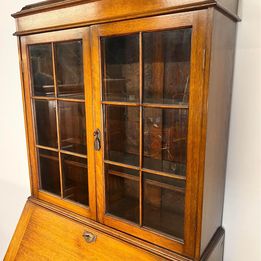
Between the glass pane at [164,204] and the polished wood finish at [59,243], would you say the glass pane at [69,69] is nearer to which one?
the glass pane at [164,204]

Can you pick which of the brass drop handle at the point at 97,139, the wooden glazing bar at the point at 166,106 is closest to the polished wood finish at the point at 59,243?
A: the brass drop handle at the point at 97,139

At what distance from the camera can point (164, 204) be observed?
1.13 meters

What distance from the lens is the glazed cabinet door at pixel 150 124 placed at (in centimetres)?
91

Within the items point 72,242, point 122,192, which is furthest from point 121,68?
point 72,242

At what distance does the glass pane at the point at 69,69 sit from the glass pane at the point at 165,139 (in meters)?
0.35

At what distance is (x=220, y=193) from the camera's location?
3.74ft

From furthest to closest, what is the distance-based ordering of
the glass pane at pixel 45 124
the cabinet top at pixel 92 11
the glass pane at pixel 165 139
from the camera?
the glass pane at pixel 45 124 < the glass pane at pixel 165 139 < the cabinet top at pixel 92 11

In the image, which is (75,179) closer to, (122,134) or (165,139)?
(122,134)

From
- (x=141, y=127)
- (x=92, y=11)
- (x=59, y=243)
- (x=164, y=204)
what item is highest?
(x=92, y=11)

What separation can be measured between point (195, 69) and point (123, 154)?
490 mm

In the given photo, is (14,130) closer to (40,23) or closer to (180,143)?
(40,23)

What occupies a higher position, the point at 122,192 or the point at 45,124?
the point at 45,124

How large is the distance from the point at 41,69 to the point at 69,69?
0.18 metres

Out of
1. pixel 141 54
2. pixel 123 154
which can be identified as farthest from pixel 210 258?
pixel 141 54
